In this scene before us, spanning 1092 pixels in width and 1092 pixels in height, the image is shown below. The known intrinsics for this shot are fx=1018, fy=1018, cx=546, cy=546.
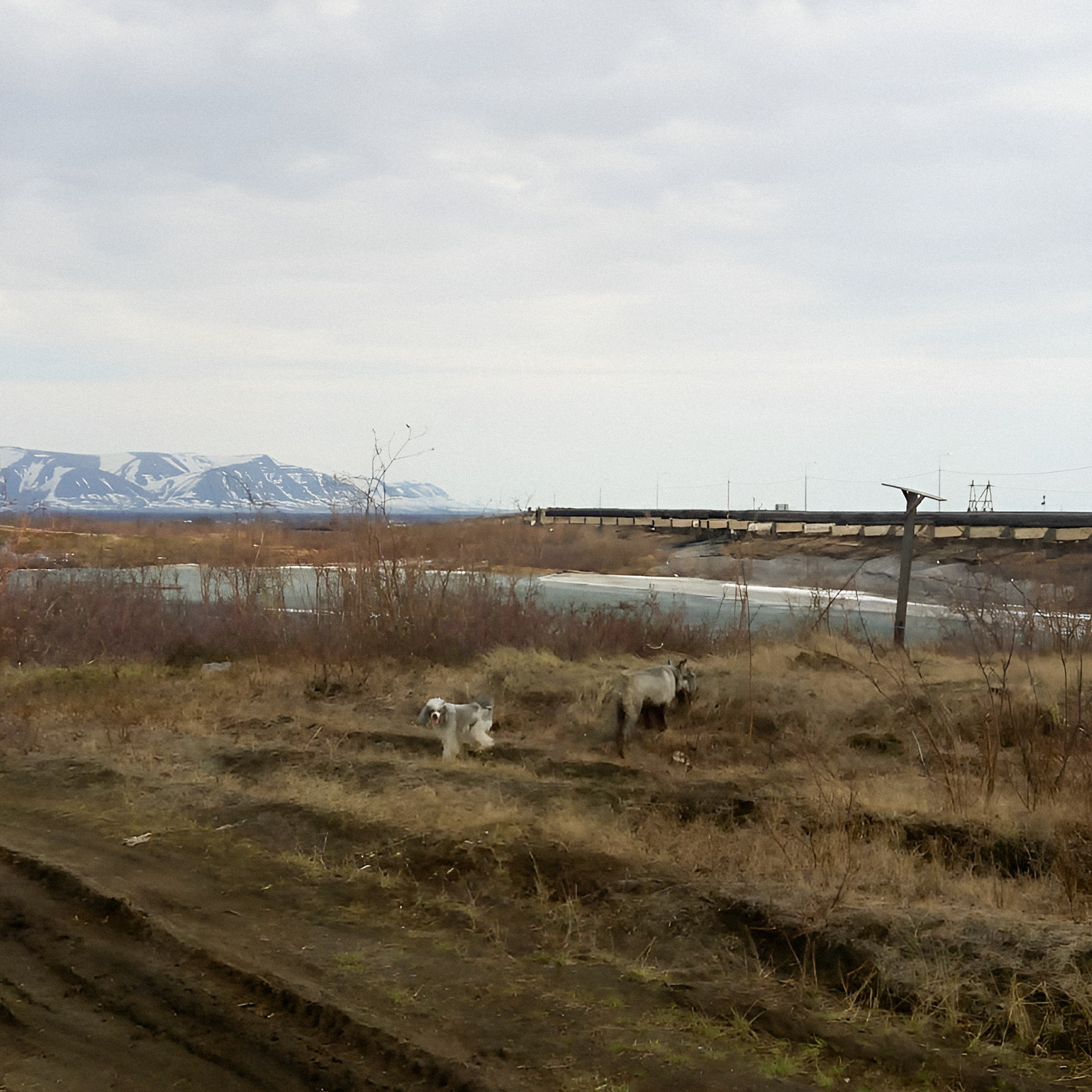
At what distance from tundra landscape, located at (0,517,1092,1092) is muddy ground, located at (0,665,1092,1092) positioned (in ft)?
0.07

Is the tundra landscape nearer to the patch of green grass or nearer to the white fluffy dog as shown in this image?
the patch of green grass

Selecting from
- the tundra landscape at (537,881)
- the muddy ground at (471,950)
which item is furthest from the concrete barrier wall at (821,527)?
the muddy ground at (471,950)

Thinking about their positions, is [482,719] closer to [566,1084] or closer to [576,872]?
[576,872]

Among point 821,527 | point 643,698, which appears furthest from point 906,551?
point 821,527

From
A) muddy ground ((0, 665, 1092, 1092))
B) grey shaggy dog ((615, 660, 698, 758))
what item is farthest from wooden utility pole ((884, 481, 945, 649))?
muddy ground ((0, 665, 1092, 1092))

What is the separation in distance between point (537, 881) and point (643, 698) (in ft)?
16.4

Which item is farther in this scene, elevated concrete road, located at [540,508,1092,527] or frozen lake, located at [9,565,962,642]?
elevated concrete road, located at [540,508,1092,527]

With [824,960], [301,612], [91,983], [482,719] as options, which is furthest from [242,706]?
[824,960]

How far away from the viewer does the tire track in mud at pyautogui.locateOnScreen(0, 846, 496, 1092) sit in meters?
4.17

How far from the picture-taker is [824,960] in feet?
18.1

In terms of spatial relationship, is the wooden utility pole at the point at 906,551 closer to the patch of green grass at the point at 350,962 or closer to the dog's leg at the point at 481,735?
the dog's leg at the point at 481,735

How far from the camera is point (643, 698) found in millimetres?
11508

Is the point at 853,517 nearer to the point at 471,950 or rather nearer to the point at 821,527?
the point at 821,527

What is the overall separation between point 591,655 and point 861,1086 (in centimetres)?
1311
